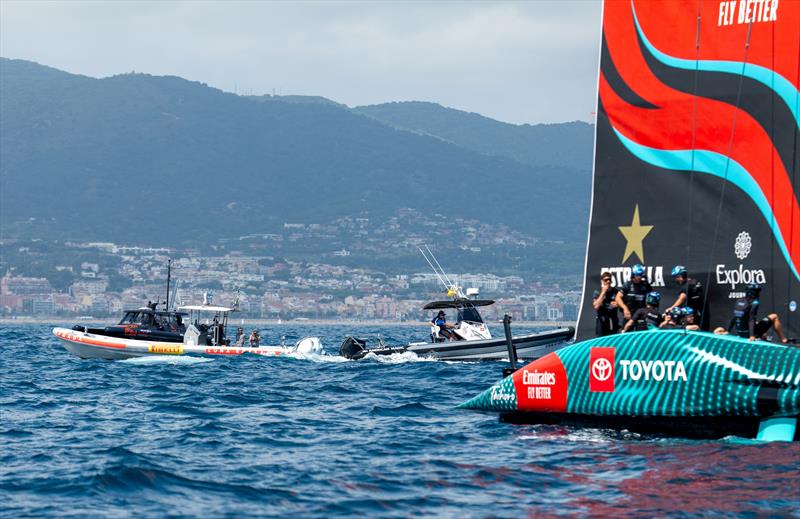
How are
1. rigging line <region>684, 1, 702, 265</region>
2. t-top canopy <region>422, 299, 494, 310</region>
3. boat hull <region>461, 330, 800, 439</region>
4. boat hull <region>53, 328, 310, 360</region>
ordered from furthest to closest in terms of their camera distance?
1. t-top canopy <region>422, 299, 494, 310</region>
2. boat hull <region>53, 328, 310, 360</region>
3. rigging line <region>684, 1, 702, 265</region>
4. boat hull <region>461, 330, 800, 439</region>

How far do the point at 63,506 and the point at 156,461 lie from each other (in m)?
2.67

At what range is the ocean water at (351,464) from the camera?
12391mm

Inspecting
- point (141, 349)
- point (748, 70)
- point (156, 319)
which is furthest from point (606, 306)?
point (156, 319)

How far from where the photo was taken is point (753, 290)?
1558 cm

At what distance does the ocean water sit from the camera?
40.7 ft

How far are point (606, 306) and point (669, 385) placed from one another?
231 centimetres

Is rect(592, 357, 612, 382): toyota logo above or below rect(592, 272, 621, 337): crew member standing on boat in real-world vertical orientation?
below

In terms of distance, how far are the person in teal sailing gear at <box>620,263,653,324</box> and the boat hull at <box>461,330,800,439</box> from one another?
879 mm

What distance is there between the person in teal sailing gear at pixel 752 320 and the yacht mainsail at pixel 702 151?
0.50 ft

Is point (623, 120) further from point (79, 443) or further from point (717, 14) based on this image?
point (79, 443)

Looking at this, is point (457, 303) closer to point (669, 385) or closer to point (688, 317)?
point (688, 317)

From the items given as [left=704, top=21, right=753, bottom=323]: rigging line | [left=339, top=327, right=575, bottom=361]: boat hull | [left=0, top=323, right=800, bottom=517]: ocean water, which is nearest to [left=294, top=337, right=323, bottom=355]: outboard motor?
[left=339, top=327, right=575, bottom=361]: boat hull

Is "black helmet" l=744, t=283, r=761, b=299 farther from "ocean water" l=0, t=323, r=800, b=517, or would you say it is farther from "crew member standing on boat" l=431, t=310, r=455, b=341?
"crew member standing on boat" l=431, t=310, r=455, b=341

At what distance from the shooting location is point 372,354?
128 ft
